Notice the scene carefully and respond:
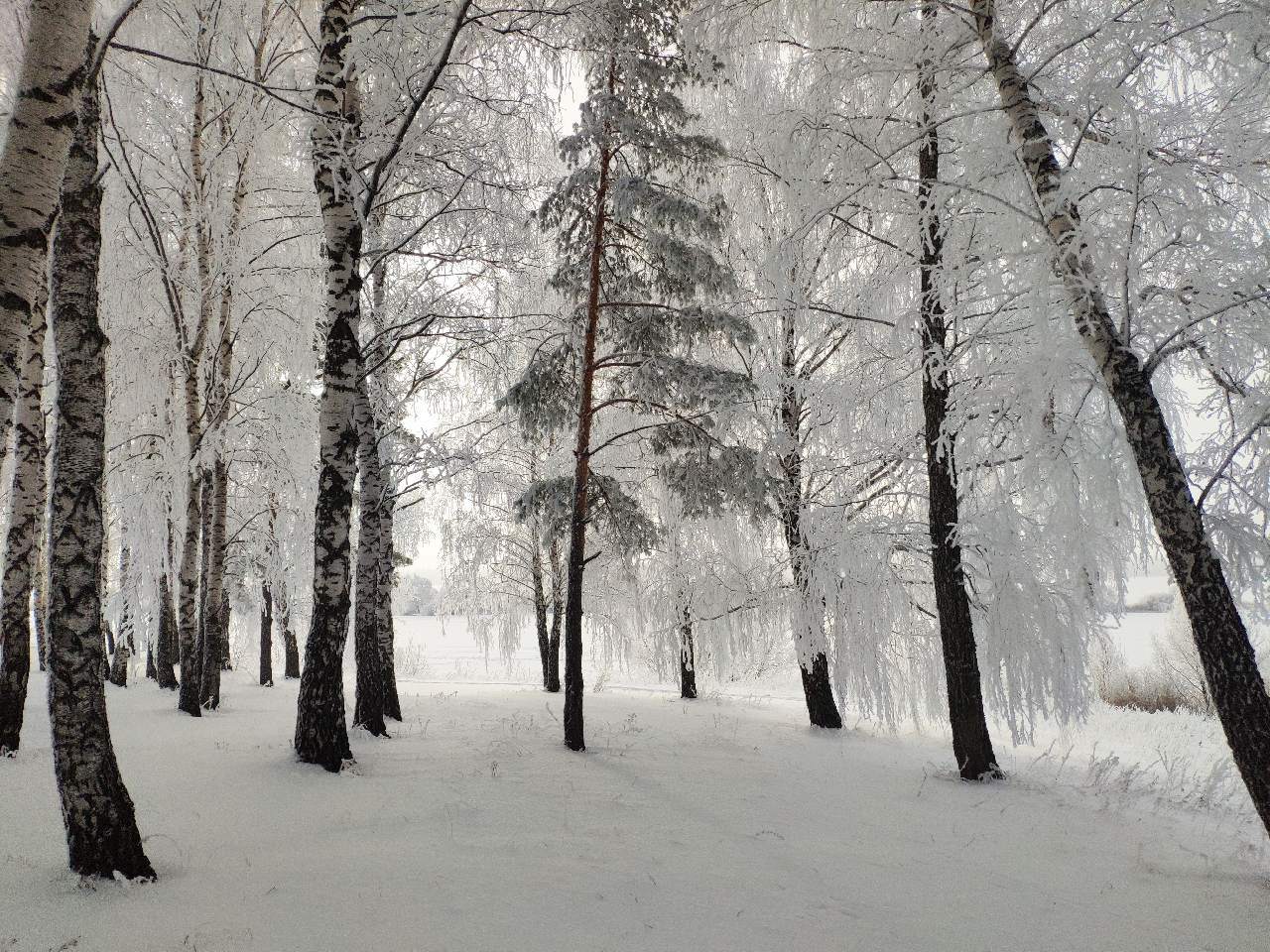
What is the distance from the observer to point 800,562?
8219 mm

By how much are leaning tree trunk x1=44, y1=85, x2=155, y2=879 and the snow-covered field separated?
0.76 ft

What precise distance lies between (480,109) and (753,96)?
Answer: 365 centimetres

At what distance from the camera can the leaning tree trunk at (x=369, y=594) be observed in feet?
24.3

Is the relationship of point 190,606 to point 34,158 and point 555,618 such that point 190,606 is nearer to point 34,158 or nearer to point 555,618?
point 555,618

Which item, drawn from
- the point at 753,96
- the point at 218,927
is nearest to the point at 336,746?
the point at 218,927

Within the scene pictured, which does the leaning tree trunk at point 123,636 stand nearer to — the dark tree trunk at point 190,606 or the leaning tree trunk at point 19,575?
the dark tree trunk at point 190,606

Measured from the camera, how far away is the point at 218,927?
271 cm

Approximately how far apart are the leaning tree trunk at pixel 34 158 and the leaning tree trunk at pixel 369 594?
4662 millimetres

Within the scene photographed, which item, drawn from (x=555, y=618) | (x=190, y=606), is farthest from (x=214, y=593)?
(x=555, y=618)

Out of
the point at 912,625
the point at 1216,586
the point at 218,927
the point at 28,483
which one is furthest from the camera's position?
the point at 912,625

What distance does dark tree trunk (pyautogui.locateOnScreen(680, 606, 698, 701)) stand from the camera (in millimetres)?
9797

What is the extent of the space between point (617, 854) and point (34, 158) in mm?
4286

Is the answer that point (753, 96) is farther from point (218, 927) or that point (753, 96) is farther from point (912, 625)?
point (218, 927)

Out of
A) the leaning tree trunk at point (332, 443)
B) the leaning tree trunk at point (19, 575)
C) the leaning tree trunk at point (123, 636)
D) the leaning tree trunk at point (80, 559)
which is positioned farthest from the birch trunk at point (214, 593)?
the leaning tree trunk at point (80, 559)
